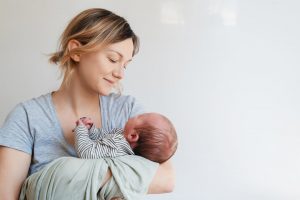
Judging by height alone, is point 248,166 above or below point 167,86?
below

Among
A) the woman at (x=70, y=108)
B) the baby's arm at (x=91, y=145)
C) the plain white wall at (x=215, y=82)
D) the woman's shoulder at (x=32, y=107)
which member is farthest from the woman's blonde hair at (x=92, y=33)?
the plain white wall at (x=215, y=82)

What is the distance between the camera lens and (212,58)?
1.75 meters

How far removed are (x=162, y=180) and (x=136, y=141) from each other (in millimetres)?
154

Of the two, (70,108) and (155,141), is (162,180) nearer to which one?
(155,141)

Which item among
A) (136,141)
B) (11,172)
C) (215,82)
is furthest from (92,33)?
(215,82)

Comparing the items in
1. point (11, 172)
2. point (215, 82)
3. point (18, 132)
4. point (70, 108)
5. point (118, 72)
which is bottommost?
point (11, 172)

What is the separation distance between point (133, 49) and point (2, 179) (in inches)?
23.6

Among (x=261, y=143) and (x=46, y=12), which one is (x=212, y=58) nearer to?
(x=261, y=143)

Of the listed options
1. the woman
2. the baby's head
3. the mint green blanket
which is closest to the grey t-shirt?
the woman

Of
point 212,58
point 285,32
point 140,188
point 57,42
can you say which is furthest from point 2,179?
point 285,32

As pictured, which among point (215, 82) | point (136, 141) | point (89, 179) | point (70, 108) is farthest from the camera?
point (215, 82)

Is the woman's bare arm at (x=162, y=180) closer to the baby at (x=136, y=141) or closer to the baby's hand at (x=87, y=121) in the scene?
the baby at (x=136, y=141)

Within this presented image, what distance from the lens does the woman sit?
1178 mm

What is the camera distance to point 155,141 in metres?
1.14
